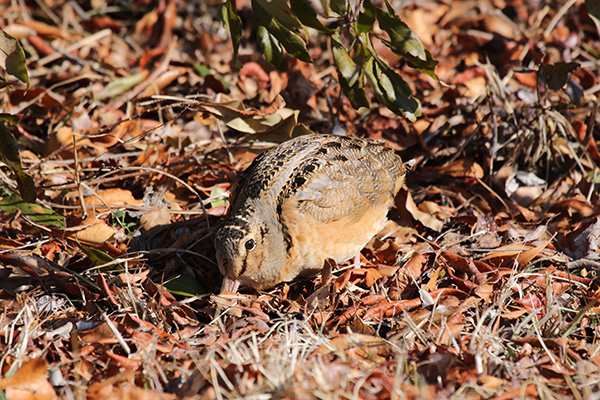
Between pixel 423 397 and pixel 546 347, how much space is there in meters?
1.17

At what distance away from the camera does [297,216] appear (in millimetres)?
3893

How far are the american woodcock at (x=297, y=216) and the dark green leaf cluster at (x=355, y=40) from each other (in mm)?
579

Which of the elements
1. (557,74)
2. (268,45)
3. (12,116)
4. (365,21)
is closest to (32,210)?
(12,116)

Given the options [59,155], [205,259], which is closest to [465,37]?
[205,259]

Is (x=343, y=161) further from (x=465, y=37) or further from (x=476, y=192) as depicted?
(x=465, y=37)

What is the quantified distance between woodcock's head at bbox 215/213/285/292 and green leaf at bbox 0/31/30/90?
159cm

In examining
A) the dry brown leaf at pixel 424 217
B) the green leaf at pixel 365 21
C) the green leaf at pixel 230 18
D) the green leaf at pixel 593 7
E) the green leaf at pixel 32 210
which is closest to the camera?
the green leaf at pixel 365 21

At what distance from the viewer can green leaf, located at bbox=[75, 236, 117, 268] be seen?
3866 mm

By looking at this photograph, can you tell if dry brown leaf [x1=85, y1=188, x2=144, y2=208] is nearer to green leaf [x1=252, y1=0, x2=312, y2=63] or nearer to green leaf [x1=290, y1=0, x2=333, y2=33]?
green leaf [x1=252, y1=0, x2=312, y2=63]

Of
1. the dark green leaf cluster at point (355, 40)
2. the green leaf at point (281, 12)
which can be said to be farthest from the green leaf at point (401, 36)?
the green leaf at point (281, 12)

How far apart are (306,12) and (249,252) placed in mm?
1665

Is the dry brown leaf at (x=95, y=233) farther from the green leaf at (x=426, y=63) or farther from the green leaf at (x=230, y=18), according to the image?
the green leaf at (x=426, y=63)

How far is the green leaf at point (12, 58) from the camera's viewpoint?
10.4 ft

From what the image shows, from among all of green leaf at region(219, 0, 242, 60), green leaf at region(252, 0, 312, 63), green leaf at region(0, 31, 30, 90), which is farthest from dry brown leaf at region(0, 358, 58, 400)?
green leaf at region(252, 0, 312, 63)
